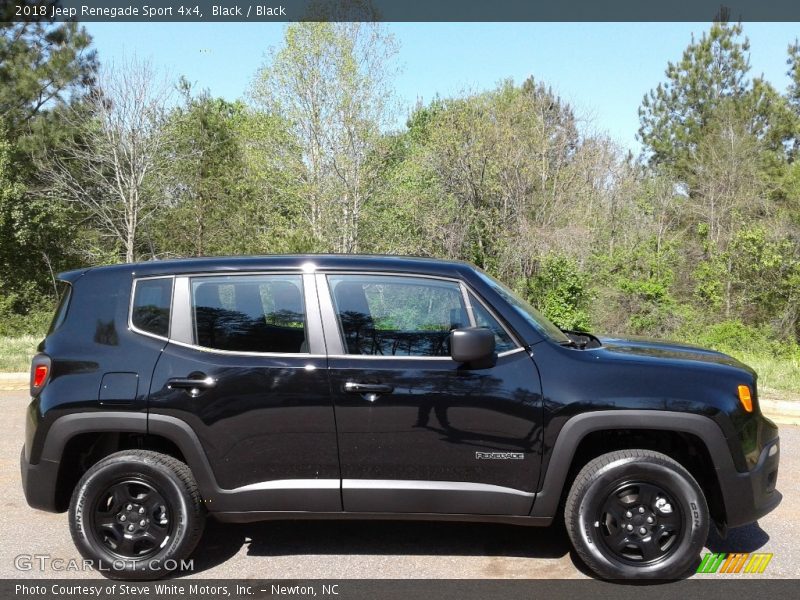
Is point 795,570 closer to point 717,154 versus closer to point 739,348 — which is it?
point 739,348

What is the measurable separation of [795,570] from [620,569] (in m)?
1.13

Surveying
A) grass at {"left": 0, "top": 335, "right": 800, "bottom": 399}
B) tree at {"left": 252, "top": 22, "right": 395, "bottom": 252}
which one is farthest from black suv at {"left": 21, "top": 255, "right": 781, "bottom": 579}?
tree at {"left": 252, "top": 22, "right": 395, "bottom": 252}

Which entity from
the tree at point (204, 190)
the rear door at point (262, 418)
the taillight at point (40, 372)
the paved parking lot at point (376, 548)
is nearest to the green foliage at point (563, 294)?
the paved parking lot at point (376, 548)

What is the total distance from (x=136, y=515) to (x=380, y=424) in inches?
58.2

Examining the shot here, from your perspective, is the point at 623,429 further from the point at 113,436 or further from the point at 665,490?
the point at 113,436

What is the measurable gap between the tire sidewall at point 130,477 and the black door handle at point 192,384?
0.45m

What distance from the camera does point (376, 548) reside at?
4594 mm

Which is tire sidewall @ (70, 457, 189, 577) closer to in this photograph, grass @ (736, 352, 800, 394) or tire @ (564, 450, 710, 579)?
tire @ (564, 450, 710, 579)

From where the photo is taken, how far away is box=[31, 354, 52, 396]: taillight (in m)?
4.23

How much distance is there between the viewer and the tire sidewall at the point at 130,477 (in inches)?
161

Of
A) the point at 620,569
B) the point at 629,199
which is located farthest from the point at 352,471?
the point at 629,199

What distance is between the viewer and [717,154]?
31.4m

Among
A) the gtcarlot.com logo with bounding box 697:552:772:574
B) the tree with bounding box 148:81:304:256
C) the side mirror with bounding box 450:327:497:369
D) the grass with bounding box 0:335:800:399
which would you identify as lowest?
the gtcarlot.com logo with bounding box 697:552:772:574

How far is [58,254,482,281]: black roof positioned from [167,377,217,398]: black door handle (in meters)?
0.66
